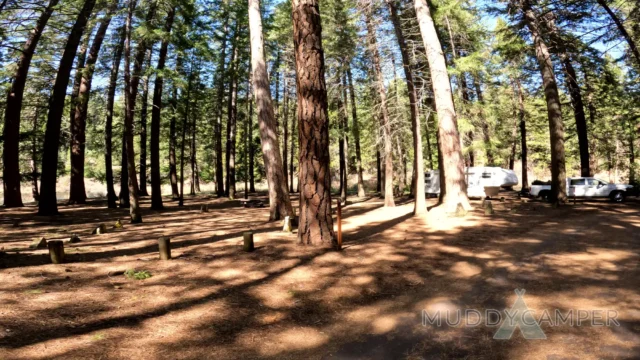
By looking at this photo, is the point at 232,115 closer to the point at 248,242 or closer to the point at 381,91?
the point at 381,91

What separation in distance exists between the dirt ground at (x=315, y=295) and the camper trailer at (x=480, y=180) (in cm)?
1596

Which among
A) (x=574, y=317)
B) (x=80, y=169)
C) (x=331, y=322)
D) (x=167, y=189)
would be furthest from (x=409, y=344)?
(x=167, y=189)

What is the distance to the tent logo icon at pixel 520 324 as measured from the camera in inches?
157

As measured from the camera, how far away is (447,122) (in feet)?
42.9

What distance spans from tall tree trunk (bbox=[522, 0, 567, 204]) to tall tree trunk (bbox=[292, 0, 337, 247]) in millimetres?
13228

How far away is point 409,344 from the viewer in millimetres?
3980

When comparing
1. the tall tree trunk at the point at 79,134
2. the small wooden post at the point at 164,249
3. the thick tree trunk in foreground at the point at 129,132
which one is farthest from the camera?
the tall tree trunk at the point at 79,134

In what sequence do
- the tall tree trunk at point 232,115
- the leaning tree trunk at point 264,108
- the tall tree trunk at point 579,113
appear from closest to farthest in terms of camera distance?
the leaning tree trunk at point 264,108 → the tall tree trunk at point 579,113 → the tall tree trunk at point 232,115

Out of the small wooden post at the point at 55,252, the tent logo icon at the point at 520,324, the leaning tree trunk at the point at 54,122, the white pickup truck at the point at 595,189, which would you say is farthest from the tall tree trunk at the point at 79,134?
the white pickup truck at the point at 595,189

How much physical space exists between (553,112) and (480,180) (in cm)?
956

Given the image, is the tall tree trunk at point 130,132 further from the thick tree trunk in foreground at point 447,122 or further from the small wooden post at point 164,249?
the thick tree trunk in foreground at point 447,122

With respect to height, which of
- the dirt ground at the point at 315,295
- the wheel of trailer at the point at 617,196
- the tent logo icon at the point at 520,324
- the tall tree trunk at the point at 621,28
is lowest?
the wheel of trailer at the point at 617,196

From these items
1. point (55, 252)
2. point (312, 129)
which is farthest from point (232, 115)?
point (55, 252)

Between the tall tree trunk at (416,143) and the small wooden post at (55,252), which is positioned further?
the tall tree trunk at (416,143)
